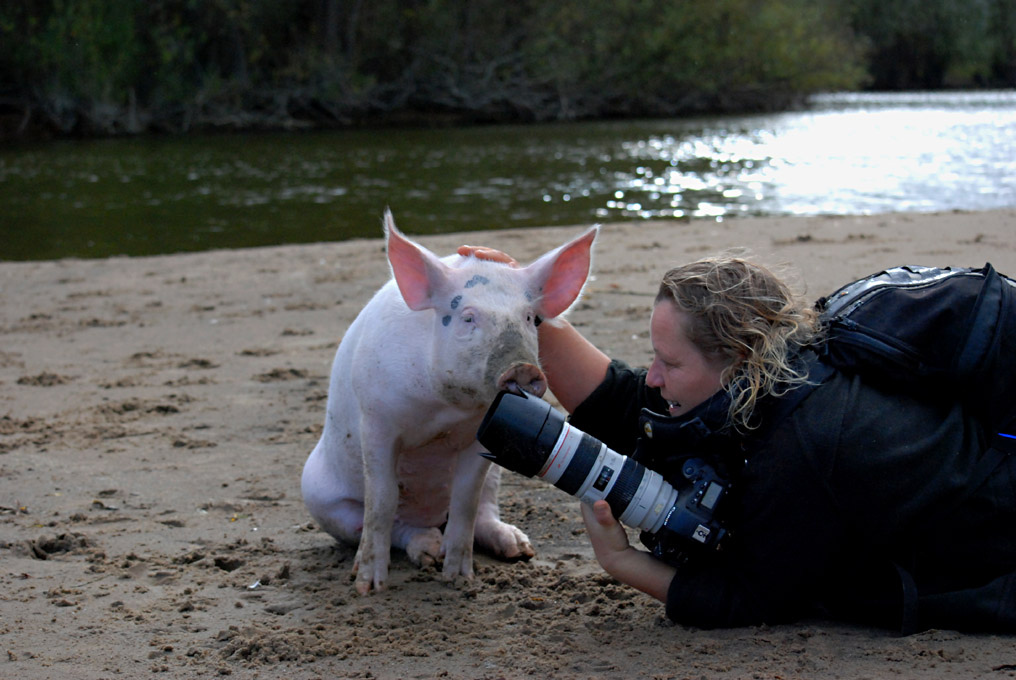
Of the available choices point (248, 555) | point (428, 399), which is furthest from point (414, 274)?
point (248, 555)

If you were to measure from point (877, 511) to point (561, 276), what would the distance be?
1.14 meters

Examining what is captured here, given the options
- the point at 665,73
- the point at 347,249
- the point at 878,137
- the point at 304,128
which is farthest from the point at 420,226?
the point at 665,73

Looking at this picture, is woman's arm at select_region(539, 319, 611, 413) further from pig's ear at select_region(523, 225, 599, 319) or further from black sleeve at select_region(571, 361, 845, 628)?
black sleeve at select_region(571, 361, 845, 628)

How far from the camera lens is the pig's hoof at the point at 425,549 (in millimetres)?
3344

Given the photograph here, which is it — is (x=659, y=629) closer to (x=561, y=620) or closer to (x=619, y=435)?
(x=561, y=620)

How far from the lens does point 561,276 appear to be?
3.08 m

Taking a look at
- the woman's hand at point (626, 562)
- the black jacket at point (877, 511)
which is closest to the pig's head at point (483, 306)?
the woman's hand at point (626, 562)

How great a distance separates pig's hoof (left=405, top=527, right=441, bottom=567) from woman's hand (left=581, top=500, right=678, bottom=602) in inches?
32.3

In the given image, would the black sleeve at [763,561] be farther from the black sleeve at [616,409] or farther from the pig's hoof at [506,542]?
the pig's hoof at [506,542]

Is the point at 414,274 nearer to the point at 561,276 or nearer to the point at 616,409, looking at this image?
the point at 561,276

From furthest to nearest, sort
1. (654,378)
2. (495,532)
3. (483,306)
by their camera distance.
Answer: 1. (495,532)
2. (483,306)
3. (654,378)

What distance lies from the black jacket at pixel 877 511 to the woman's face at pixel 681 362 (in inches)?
3.3

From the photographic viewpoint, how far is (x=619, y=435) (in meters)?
3.27

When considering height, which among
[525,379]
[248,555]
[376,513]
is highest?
[525,379]
